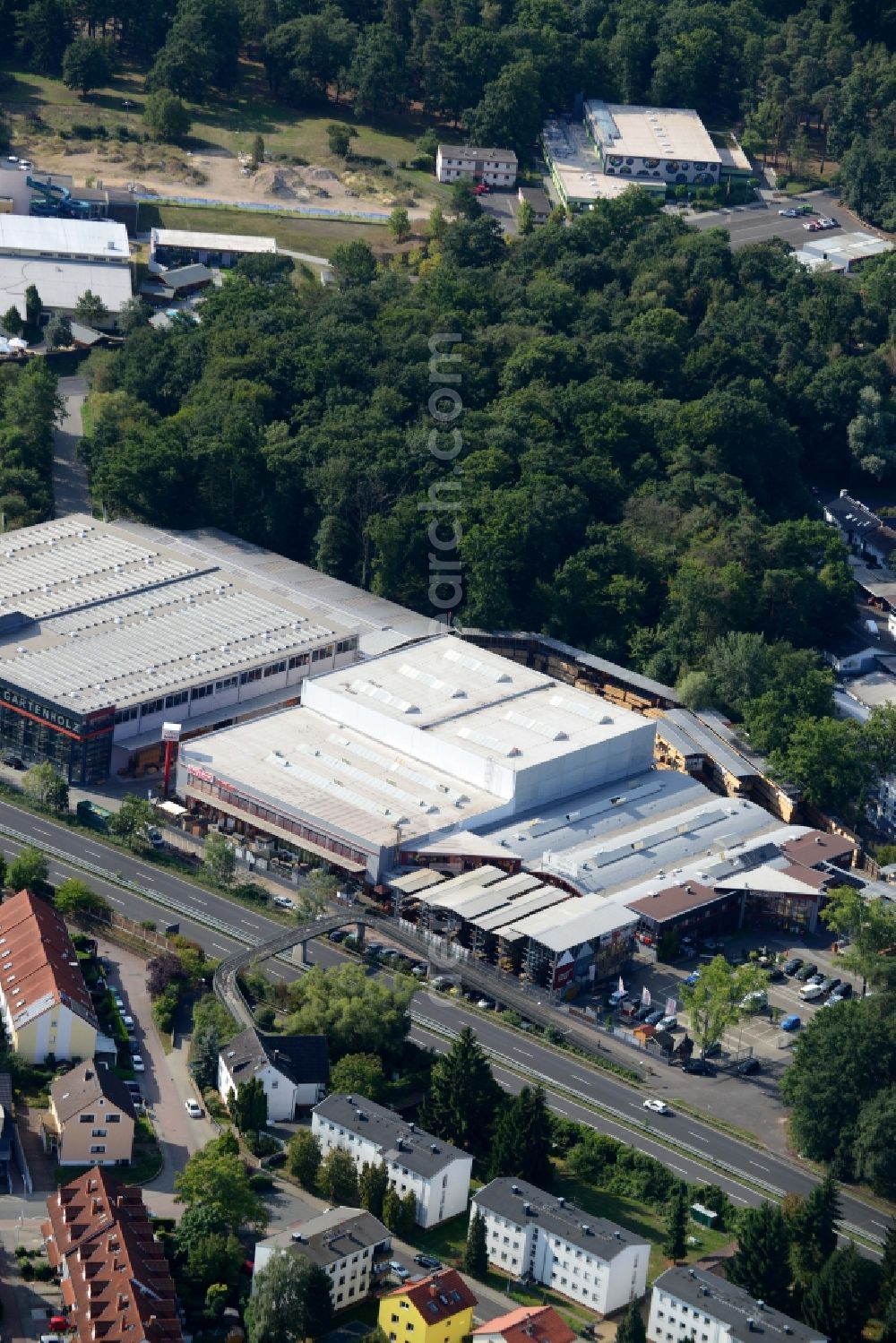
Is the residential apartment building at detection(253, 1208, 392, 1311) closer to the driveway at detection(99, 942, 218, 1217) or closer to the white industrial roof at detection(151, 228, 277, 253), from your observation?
the driveway at detection(99, 942, 218, 1217)

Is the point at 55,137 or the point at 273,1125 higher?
the point at 55,137

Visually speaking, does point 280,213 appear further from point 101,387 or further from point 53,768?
point 53,768

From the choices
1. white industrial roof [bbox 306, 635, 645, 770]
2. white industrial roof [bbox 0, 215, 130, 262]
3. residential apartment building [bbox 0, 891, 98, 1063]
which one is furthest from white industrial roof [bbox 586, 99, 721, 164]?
residential apartment building [bbox 0, 891, 98, 1063]

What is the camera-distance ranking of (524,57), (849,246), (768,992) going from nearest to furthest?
(768,992) → (849,246) → (524,57)

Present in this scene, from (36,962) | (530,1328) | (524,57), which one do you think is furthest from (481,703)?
(524,57)

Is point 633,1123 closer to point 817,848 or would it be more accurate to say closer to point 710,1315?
point 710,1315

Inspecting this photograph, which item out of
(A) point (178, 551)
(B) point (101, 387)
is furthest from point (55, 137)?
(A) point (178, 551)
